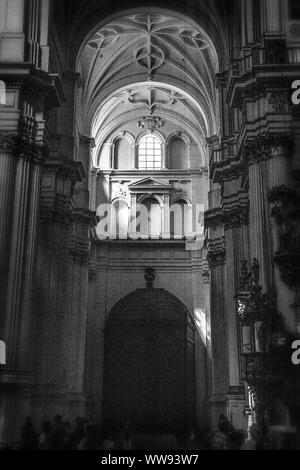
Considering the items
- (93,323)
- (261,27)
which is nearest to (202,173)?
(93,323)

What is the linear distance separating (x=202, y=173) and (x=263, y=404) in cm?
1934

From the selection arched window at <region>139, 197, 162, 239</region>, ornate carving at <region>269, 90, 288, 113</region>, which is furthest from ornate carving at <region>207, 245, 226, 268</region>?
ornate carving at <region>269, 90, 288, 113</region>

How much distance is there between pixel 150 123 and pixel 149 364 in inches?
485

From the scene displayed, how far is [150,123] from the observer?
33.1 meters

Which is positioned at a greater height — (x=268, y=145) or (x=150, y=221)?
(x=150, y=221)

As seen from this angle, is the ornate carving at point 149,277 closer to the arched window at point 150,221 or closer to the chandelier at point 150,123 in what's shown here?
the arched window at point 150,221

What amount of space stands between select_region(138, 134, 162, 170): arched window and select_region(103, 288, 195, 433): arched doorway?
6591mm

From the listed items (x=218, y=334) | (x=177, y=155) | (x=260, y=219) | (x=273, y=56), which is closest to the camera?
(x=260, y=219)

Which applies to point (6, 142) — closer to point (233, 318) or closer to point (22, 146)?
point (22, 146)

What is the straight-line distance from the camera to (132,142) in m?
32.9

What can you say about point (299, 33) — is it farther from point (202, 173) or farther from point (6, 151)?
point (202, 173)

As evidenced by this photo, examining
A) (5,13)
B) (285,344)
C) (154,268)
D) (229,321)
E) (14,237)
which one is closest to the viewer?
(285,344)

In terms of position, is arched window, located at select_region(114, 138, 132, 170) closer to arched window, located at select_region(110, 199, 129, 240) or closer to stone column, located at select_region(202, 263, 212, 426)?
arched window, located at select_region(110, 199, 129, 240)

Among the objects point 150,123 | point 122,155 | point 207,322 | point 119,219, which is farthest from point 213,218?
point 150,123
